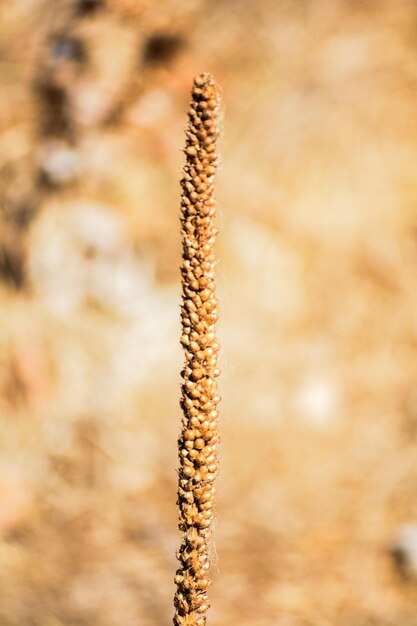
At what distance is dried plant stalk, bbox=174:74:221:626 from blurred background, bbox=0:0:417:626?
3.48 feet

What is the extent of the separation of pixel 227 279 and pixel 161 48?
691mm

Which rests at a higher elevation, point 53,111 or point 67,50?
point 67,50

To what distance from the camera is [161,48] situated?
6.43ft

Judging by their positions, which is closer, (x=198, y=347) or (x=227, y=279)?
(x=198, y=347)

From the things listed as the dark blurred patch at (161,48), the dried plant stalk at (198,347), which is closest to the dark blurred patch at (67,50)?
the dark blurred patch at (161,48)

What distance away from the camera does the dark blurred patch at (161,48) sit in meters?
1.95

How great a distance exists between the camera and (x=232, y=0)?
1.91 m

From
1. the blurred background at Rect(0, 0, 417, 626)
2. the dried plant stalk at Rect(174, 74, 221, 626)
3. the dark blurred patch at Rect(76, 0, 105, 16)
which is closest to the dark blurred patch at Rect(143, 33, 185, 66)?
the blurred background at Rect(0, 0, 417, 626)

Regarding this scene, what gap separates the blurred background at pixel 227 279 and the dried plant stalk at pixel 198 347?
1060 millimetres

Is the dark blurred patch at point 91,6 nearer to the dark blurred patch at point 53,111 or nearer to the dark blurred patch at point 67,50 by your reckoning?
the dark blurred patch at point 67,50

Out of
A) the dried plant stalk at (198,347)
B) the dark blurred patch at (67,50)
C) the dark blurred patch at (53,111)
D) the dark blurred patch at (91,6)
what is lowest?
the dried plant stalk at (198,347)

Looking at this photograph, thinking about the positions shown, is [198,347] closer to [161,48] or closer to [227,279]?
[227,279]

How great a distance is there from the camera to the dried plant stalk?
1.44ft

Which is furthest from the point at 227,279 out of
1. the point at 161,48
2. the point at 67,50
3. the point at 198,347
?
the point at 198,347
